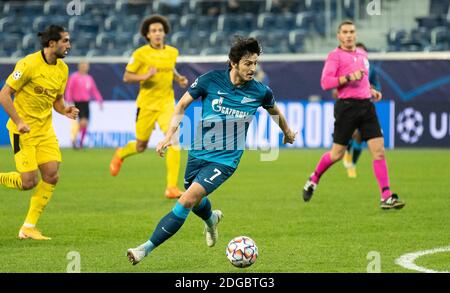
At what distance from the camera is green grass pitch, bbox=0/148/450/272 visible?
919 centimetres

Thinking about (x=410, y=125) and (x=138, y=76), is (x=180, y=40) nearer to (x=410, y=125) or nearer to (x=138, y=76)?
(x=410, y=125)

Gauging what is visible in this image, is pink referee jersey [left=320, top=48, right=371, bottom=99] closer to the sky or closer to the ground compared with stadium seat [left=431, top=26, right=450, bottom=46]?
closer to the ground

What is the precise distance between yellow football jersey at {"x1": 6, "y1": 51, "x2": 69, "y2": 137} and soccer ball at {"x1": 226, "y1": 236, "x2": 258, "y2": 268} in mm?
2935

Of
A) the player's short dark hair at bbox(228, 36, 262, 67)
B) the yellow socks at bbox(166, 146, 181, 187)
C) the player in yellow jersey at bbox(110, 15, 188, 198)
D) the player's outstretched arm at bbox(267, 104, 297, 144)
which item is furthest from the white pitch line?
the player in yellow jersey at bbox(110, 15, 188, 198)

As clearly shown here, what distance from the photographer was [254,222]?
1212 cm

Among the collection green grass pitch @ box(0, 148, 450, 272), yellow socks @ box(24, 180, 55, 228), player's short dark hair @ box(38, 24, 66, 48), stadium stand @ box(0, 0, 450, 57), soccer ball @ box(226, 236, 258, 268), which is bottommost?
green grass pitch @ box(0, 148, 450, 272)

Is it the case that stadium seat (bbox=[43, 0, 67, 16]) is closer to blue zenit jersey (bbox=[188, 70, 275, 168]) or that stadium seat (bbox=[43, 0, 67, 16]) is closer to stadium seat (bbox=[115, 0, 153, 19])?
stadium seat (bbox=[115, 0, 153, 19])

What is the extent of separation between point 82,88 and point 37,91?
15.6m

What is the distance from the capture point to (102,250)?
9906mm

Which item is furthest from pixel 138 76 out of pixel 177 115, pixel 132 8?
pixel 132 8

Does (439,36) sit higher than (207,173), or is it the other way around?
(439,36)

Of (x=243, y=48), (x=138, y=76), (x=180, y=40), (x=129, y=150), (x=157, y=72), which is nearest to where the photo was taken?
(x=243, y=48)

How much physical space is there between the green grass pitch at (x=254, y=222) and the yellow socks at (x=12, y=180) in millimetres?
553

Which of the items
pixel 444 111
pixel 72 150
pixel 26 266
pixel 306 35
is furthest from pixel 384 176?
pixel 306 35
